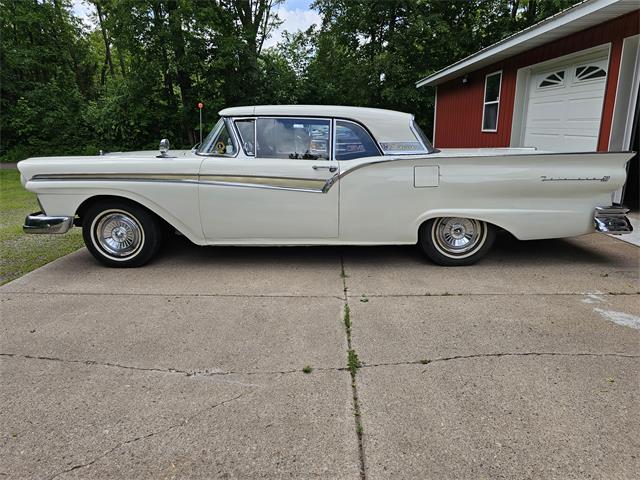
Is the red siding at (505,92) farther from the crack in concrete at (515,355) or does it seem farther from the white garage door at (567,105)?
the crack in concrete at (515,355)

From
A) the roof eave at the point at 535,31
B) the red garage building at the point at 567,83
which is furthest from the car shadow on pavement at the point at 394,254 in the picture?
the roof eave at the point at 535,31

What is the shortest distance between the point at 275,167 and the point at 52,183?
2.29 metres

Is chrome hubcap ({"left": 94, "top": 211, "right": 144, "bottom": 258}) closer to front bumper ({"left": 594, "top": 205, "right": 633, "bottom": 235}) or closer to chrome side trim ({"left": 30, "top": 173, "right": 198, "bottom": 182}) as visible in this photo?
chrome side trim ({"left": 30, "top": 173, "right": 198, "bottom": 182})

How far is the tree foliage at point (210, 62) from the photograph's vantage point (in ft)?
54.4

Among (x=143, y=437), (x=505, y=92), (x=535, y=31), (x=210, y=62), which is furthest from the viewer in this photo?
(x=210, y=62)

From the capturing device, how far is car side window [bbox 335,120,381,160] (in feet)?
15.5

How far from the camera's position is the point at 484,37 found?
61.8 feet

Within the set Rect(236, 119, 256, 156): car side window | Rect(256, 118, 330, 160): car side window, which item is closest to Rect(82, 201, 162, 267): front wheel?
Rect(236, 119, 256, 156): car side window

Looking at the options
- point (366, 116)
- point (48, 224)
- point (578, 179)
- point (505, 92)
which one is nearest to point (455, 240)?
point (578, 179)

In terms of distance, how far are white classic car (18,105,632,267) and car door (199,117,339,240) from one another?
0.01 meters

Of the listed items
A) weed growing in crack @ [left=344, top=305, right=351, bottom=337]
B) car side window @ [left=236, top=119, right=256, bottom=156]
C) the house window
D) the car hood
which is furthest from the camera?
the house window

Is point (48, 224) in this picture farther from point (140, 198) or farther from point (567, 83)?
point (567, 83)

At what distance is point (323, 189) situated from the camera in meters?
4.61

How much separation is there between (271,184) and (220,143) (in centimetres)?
78
